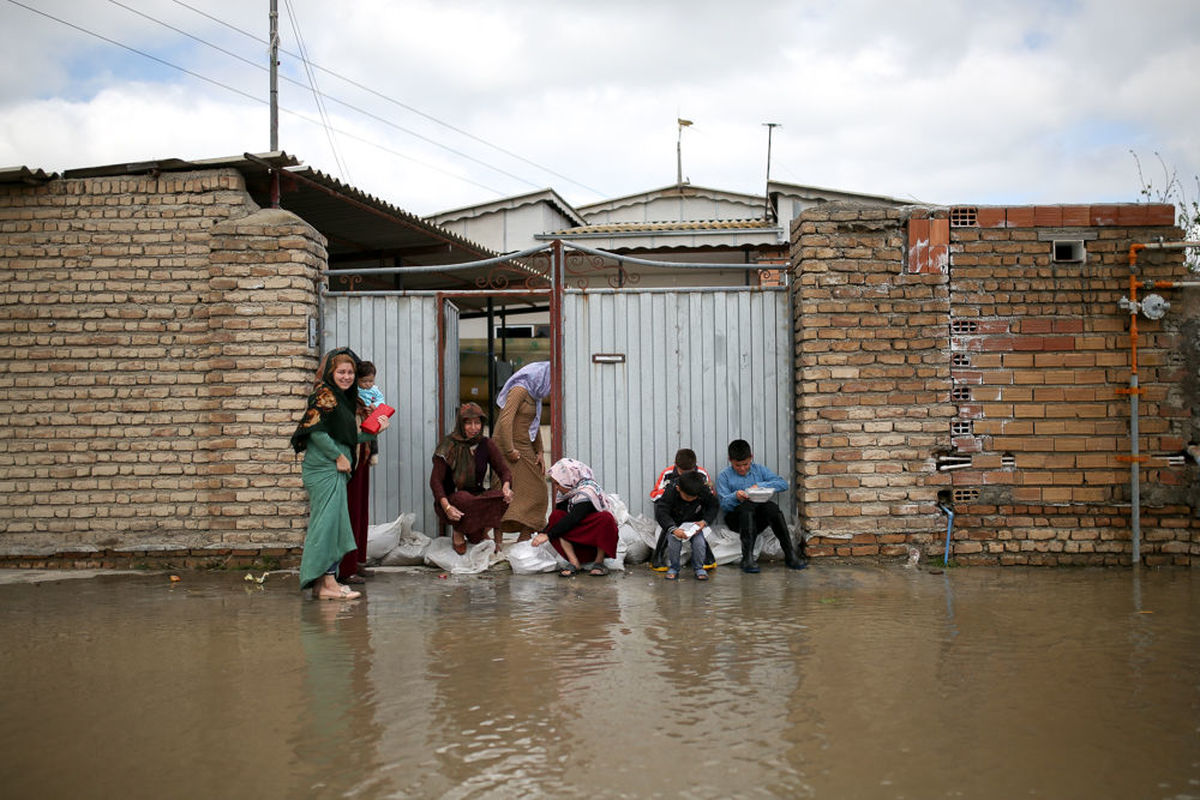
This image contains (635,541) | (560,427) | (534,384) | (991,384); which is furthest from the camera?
(534,384)

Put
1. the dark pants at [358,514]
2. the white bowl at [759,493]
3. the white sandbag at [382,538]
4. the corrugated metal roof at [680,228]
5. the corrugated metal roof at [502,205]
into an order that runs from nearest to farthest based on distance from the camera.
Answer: the dark pants at [358,514], the white bowl at [759,493], the white sandbag at [382,538], the corrugated metal roof at [680,228], the corrugated metal roof at [502,205]

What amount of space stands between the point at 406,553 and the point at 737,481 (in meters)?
2.50

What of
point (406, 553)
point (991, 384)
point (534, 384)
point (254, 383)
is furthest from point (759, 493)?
point (254, 383)

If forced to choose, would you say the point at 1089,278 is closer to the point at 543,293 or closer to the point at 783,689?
the point at 543,293

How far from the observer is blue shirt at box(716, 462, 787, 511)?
683cm

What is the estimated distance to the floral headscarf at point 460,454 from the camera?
277 inches

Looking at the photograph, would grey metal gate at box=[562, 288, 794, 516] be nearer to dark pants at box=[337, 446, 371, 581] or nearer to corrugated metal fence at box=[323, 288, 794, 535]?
corrugated metal fence at box=[323, 288, 794, 535]

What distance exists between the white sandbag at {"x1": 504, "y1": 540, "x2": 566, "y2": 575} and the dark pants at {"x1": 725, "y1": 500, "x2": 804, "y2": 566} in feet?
4.23

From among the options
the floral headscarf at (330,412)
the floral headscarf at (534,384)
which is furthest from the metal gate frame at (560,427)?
the floral headscarf at (330,412)

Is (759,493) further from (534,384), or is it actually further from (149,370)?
(149,370)

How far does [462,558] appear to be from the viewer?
6930 mm

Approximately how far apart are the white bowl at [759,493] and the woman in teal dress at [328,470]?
8.88ft

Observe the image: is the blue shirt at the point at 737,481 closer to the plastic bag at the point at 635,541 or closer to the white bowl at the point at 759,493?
the white bowl at the point at 759,493

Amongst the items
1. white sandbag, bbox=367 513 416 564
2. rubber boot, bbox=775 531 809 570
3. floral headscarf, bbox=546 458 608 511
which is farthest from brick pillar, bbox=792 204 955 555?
white sandbag, bbox=367 513 416 564
